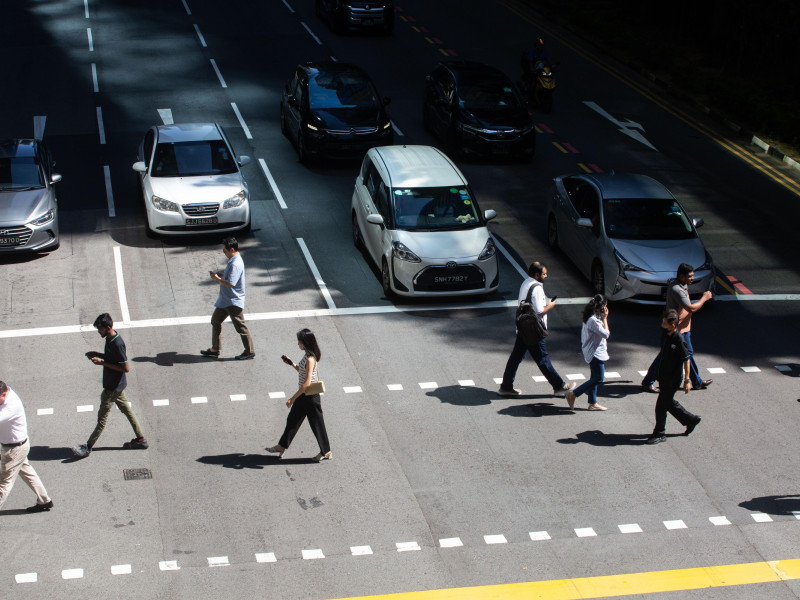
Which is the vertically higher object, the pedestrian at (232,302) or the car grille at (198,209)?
the pedestrian at (232,302)

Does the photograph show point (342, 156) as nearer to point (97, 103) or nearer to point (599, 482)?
point (97, 103)

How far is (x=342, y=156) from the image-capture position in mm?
23281

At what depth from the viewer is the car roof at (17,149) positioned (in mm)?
19875

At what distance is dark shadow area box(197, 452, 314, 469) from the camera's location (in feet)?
39.1

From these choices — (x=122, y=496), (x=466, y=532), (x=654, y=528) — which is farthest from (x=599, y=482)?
(x=122, y=496)

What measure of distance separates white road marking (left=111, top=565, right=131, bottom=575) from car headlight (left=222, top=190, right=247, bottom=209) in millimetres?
10231

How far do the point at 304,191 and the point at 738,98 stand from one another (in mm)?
14039

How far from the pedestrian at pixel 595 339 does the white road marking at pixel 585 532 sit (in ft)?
8.89

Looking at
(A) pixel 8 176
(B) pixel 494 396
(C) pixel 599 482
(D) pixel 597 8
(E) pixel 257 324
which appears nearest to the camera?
(C) pixel 599 482

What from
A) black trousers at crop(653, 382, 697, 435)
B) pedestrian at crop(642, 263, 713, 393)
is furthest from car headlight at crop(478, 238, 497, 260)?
black trousers at crop(653, 382, 697, 435)

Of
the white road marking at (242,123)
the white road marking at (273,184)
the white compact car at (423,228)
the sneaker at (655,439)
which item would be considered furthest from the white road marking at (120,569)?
the white road marking at (242,123)

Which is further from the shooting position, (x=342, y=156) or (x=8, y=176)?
(x=342, y=156)

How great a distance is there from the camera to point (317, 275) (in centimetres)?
1806

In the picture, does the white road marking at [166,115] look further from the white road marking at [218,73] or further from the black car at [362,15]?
the black car at [362,15]
